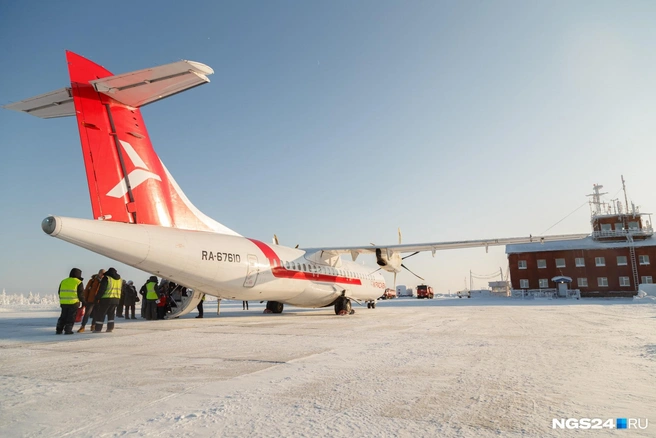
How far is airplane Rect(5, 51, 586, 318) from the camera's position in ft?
25.1

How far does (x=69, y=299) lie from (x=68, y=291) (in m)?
0.21

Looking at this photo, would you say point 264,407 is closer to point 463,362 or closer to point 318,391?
point 318,391

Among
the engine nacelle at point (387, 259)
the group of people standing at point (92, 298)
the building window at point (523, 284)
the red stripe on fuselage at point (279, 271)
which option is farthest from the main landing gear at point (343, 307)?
the building window at point (523, 284)

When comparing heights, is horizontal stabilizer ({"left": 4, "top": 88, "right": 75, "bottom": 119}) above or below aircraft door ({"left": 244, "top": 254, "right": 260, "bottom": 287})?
above

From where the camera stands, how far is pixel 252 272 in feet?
39.8

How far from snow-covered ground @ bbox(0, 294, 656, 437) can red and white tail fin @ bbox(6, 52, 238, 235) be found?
10.6 ft

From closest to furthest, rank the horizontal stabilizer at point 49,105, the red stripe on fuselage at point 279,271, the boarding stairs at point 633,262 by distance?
the horizontal stabilizer at point 49,105
the red stripe on fuselage at point 279,271
the boarding stairs at point 633,262

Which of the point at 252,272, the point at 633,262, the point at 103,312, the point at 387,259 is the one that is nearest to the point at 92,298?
the point at 103,312

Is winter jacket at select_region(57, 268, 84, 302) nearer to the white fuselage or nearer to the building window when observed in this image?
the white fuselage

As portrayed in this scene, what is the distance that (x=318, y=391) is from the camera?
12.5ft

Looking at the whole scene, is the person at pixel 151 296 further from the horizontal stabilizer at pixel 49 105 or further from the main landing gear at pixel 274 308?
the horizontal stabilizer at pixel 49 105

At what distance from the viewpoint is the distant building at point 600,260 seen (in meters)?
37.4

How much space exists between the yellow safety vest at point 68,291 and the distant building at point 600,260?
38.4 m

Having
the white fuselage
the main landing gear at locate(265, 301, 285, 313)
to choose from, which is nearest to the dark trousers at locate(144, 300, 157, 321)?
the white fuselage
